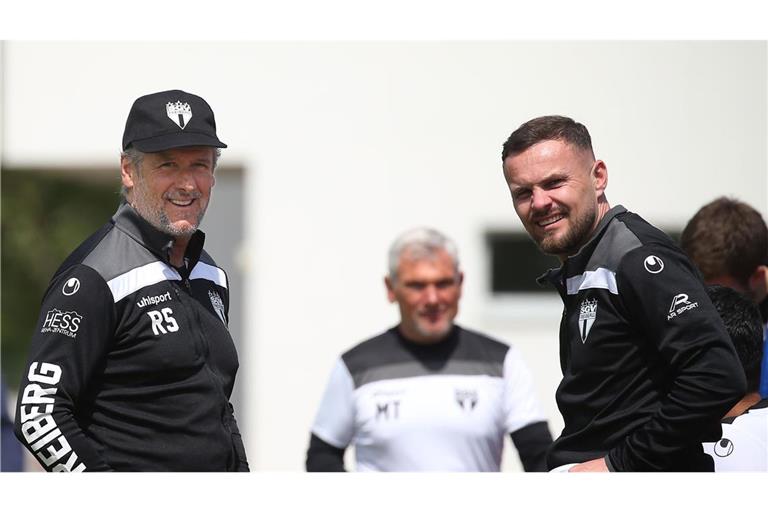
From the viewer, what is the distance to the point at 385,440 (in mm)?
4418

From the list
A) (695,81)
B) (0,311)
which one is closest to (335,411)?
(695,81)

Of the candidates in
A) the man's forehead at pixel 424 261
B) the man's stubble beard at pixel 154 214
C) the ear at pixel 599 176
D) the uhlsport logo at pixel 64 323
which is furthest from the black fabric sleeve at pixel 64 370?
the man's forehead at pixel 424 261

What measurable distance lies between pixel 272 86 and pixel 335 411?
370 centimetres

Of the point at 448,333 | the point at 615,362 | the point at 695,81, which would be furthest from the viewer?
the point at 695,81

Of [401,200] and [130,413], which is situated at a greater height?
[401,200]

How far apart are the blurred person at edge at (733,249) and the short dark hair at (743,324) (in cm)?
52

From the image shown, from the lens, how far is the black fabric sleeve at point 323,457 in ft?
14.7

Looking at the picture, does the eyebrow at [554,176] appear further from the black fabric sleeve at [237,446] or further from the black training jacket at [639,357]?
the black fabric sleeve at [237,446]

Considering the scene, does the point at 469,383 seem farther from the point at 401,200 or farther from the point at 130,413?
the point at 401,200

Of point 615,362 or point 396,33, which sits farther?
point 396,33

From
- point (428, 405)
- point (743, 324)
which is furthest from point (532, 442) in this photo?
point (743, 324)

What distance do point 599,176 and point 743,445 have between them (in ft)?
2.96

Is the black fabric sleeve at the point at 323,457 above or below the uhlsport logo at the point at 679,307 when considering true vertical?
below

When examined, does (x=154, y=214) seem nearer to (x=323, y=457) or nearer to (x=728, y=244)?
(x=728, y=244)
